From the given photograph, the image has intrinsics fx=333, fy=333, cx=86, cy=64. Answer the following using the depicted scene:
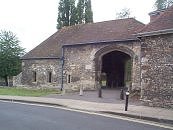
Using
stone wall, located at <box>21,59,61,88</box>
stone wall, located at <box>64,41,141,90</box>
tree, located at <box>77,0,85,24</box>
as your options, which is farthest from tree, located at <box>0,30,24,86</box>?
stone wall, located at <box>64,41,141,90</box>

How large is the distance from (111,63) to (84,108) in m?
18.4

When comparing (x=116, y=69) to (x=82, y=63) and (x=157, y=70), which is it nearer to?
(x=82, y=63)

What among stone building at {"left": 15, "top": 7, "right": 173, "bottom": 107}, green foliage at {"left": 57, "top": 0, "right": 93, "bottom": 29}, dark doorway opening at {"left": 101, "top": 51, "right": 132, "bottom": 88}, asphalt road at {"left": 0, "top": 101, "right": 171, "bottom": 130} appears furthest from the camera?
green foliage at {"left": 57, "top": 0, "right": 93, "bottom": 29}

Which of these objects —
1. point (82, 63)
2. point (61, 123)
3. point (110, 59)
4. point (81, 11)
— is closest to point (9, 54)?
point (81, 11)

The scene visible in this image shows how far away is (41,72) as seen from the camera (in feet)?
116

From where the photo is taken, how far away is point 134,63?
27688 mm

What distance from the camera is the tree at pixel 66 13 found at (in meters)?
48.5

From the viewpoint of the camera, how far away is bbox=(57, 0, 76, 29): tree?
159 ft

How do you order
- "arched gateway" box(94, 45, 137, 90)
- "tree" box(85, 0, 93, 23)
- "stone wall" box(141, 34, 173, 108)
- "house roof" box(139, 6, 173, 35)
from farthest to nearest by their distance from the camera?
"tree" box(85, 0, 93, 23) → "arched gateway" box(94, 45, 137, 90) → "house roof" box(139, 6, 173, 35) → "stone wall" box(141, 34, 173, 108)

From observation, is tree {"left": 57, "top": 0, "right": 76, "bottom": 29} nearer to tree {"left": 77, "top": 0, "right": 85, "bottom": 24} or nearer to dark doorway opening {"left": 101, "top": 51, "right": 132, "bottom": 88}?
tree {"left": 77, "top": 0, "right": 85, "bottom": 24}

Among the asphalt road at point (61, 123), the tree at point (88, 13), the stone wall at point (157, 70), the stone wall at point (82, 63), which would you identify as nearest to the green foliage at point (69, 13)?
the tree at point (88, 13)

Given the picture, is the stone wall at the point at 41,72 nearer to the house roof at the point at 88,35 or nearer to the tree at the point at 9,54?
the house roof at the point at 88,35

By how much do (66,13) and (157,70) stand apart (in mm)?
32556

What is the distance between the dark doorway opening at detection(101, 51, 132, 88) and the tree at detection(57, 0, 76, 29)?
593 inches
